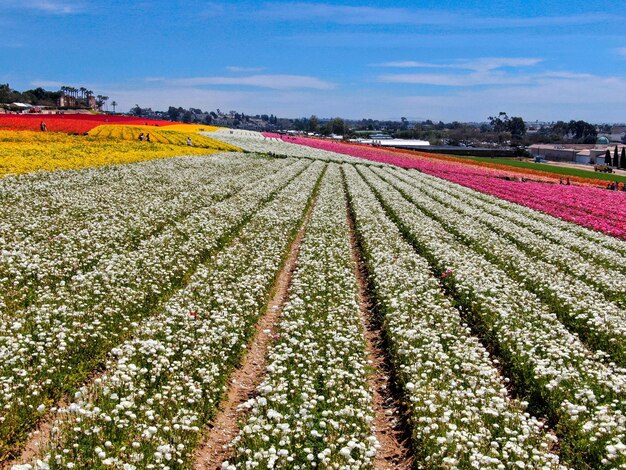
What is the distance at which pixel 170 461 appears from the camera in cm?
680

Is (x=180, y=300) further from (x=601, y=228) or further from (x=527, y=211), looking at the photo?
(x=527, y=211)

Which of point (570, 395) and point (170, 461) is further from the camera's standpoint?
point (570, 395)

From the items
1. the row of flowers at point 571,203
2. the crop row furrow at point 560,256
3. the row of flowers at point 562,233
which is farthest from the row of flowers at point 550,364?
the row of flowers at point 571,203

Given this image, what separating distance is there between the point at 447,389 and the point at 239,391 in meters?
3.58

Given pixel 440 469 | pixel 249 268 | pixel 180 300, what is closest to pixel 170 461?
pixel 440 469

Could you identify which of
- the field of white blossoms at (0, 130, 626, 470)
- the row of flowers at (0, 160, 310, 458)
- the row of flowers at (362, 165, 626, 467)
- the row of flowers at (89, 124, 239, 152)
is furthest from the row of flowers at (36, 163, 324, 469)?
the row of flowers at (89, 124, 239, 152)

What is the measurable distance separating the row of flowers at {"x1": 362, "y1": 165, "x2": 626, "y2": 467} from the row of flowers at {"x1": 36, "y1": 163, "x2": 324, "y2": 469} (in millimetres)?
5331

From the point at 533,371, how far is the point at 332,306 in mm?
4815

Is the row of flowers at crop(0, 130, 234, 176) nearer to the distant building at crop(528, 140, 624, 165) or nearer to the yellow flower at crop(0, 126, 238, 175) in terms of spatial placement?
the yellow flower at crop(0, 126, 238, 175)

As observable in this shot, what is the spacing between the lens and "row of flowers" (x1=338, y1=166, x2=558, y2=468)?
718 centimetres

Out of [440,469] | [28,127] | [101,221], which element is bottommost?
[440,469]

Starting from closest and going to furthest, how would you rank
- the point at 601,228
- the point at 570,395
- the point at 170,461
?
the point at 170,461 → the point at 570,395 → the point at 601,228

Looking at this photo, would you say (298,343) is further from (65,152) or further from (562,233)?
(65,152)

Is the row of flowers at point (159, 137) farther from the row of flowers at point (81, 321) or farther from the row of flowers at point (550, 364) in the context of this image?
the row of flowers at point (550, 364)
